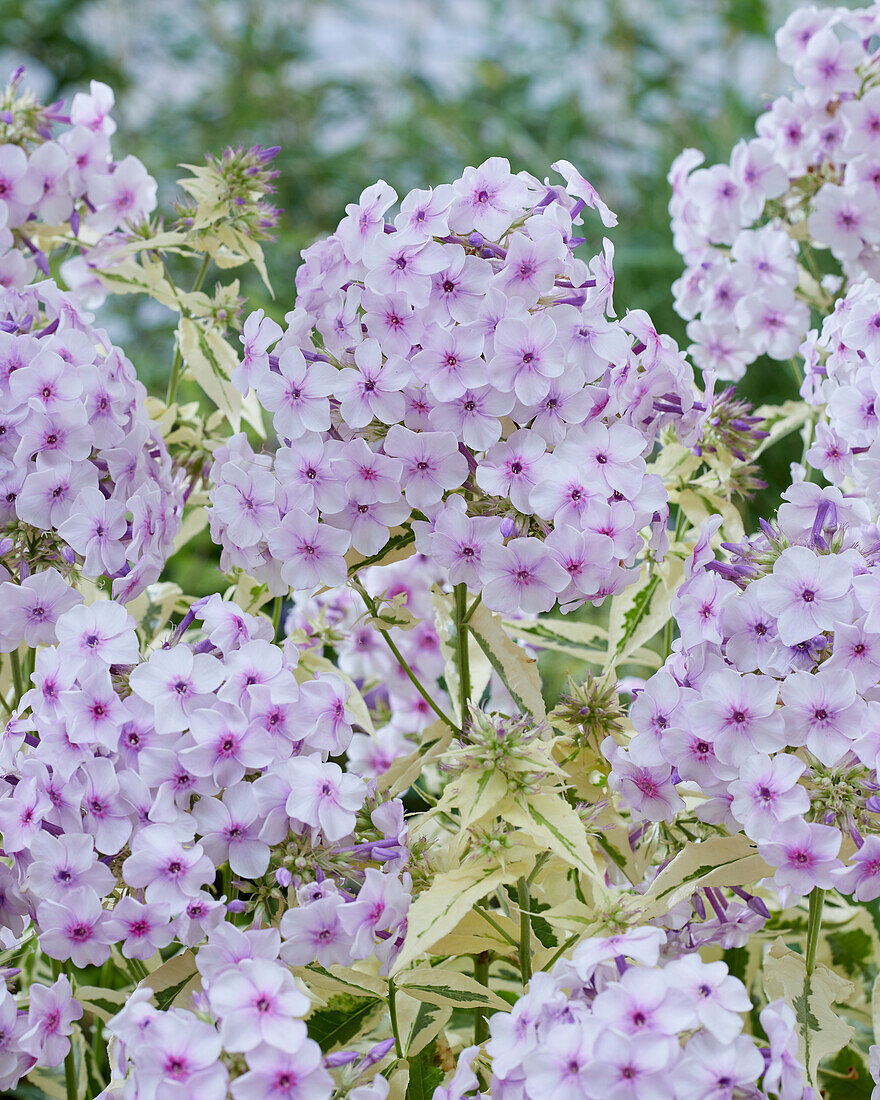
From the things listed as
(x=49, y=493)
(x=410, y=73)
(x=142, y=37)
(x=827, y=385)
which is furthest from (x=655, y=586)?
(x=142, y=37)

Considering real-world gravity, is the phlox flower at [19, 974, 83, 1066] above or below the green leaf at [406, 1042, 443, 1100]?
above

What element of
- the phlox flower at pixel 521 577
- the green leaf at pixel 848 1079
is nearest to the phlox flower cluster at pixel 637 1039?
the phlox flower at pixel 521 577

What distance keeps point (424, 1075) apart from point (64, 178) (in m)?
0.70

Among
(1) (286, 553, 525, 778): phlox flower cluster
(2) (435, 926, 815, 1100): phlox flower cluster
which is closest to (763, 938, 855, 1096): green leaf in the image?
(2) (435, 926, 815, 1100): phlox flower cluster

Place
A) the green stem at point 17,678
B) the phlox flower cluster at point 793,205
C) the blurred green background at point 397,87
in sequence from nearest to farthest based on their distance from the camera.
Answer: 1. the green stem at point 17,678
2. the phlox flower cluster at point 793,205
3. the blurred green background at point 397,87

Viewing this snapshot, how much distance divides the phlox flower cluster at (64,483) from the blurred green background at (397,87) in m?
2.08

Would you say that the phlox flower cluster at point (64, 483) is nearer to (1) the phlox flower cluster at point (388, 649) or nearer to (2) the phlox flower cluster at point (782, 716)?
(1) the phlox flower cluster at point (388, 649)

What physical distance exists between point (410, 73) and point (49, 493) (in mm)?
3383

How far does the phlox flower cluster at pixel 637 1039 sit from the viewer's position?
0.47m

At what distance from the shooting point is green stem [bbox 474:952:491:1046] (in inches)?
27.5

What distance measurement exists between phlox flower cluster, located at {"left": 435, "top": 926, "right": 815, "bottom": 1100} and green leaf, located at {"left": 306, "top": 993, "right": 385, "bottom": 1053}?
0.41 feet

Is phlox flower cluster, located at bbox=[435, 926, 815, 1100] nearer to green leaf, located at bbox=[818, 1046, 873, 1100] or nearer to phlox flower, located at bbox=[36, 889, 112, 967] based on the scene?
phlox flower, located at bbox=[36, 889, 112, 967]

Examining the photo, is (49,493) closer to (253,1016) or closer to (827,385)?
(253,1016)

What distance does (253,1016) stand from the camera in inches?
19.4
